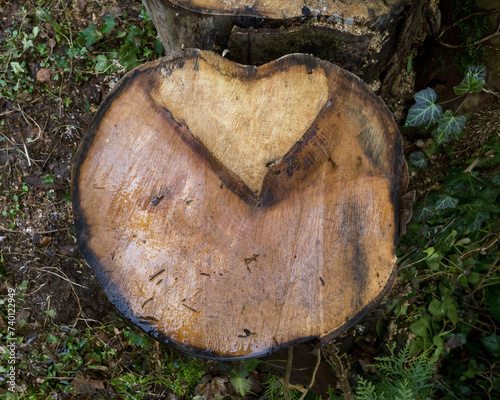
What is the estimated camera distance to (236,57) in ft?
4.14

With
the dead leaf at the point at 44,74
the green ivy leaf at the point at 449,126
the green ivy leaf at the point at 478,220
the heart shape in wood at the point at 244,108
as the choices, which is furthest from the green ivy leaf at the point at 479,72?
the dead leaf at the point at 44,74

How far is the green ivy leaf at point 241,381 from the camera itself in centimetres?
188

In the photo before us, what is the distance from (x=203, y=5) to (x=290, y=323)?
112cm

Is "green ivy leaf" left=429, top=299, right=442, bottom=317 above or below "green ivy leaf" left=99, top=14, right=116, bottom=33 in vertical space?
below

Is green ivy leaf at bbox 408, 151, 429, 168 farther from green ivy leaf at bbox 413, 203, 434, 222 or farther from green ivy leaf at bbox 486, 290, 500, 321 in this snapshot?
green ivy leaf at bbox 486, 290, 500, 321

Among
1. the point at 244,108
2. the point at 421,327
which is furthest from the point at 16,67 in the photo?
the point at 421,327

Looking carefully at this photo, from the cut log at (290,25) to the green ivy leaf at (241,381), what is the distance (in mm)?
1644

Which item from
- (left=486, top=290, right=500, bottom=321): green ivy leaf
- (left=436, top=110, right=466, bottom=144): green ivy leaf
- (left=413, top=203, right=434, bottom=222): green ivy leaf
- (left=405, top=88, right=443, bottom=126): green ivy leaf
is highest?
(left=405, top=88, right=443, bottom=126): green ivy leaf

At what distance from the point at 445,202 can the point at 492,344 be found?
35.1 inches

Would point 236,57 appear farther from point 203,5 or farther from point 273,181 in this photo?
point 273,181

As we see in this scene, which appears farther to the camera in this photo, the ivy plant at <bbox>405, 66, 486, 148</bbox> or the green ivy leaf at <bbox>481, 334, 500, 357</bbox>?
the green ivy leaf at <bbox>481, 334, 500, 357</bbox>

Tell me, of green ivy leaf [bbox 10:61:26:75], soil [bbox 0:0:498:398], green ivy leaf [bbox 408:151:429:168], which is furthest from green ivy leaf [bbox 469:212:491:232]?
green ivy leaf [bbox 10:61:26:75]

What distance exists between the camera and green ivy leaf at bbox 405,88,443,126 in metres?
1.50

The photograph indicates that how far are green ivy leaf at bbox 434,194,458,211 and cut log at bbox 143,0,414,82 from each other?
2.83 ft
